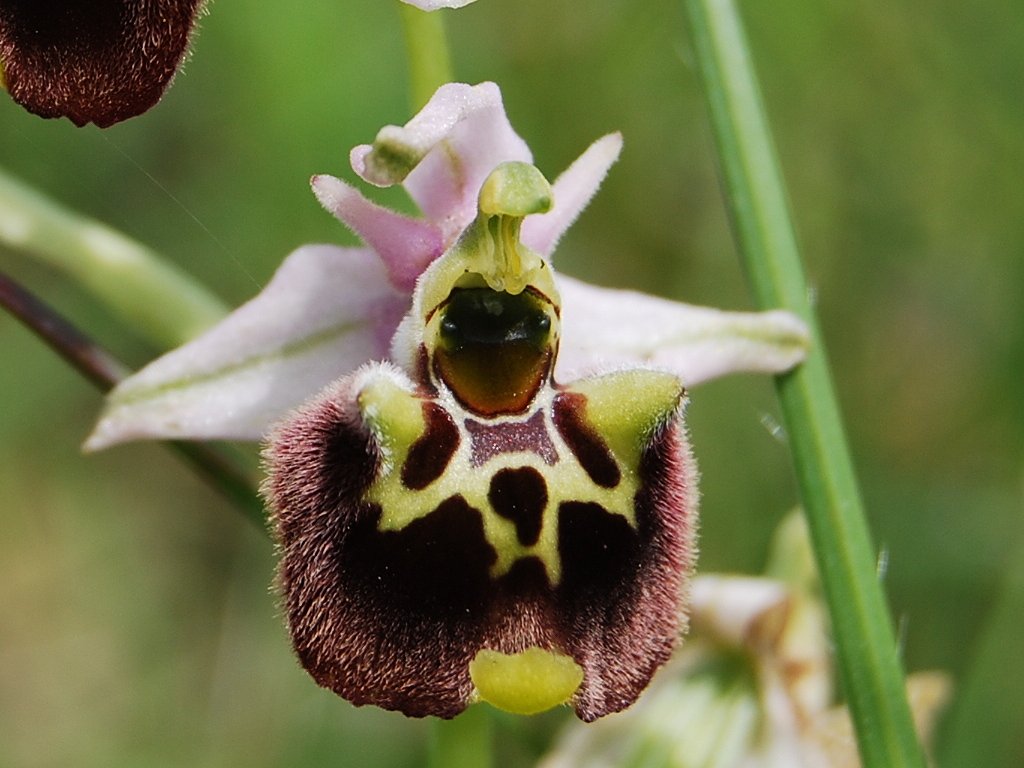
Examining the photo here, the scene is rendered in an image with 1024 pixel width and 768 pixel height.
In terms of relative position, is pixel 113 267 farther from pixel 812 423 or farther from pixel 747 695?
pixel 747 695

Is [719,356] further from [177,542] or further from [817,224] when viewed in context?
[177,542]

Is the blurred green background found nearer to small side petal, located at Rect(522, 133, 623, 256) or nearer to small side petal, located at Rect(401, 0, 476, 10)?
small side petal, located at Rect(522, 133, 623, 256)

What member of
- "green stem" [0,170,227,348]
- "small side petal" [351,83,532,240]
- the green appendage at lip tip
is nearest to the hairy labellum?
the green appendage at lip tip

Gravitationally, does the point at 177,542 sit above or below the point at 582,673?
above

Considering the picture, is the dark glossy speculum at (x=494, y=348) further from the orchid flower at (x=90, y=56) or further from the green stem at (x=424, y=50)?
the orchid flower at (x=90, y=56)

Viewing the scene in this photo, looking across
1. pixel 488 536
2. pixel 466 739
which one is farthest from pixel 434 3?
pixel 466 739

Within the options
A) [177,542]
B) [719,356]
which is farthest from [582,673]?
[177,542]

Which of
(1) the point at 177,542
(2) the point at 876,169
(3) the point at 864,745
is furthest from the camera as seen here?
(1) the point at 177,542
